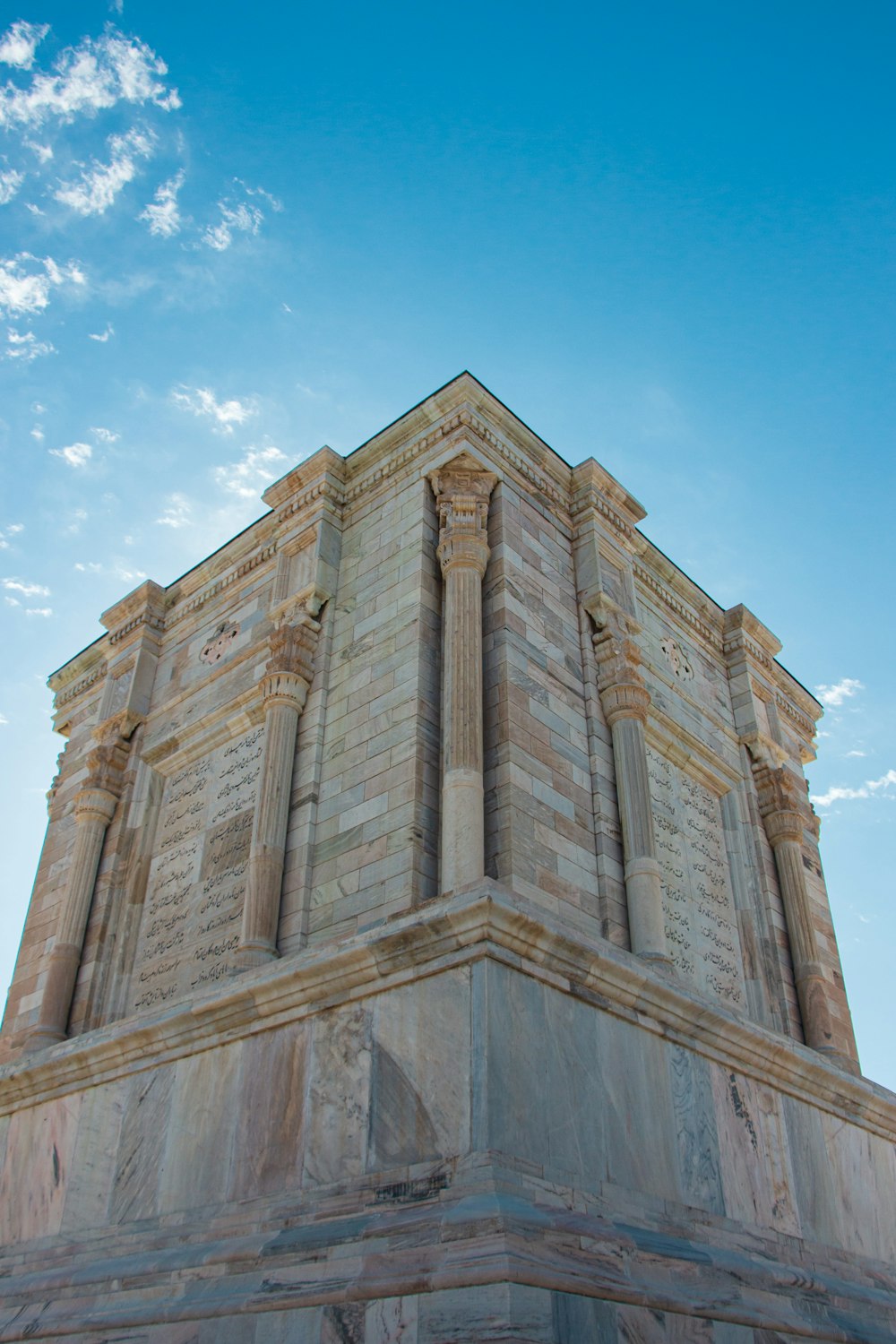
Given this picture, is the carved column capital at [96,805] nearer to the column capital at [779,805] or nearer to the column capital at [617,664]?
the column capital at [617,664]

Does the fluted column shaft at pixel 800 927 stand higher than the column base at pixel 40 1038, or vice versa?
the fluted column shaft at pixel 800 927

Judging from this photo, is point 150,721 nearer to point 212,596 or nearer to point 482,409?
point 212,596

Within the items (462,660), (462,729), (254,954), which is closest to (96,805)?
(254,954)

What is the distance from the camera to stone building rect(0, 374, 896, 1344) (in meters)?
6.27

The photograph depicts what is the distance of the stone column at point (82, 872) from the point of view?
42.5 ft

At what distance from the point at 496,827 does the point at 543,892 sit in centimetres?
71

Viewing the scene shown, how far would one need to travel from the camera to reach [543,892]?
10219 millimetres

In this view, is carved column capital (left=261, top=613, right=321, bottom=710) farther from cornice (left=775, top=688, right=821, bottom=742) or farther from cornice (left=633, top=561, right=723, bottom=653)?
cornice (left=775, top=688, right=821, bottom=742)

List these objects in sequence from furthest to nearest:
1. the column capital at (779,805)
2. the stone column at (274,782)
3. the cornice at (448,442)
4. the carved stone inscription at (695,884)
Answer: the column capital at (779,805) < the cornice at (448,442) < the carved stone inscription at (695,884) < the stone column at (274,782)

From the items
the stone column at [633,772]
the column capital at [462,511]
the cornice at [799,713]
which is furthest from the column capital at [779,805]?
the column capital at [462,511]

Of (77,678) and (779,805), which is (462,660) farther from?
(77,678)

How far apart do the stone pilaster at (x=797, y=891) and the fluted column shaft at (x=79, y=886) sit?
8.48 metres

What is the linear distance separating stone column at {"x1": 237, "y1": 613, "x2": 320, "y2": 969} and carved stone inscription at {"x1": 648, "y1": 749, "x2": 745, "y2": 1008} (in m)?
4.22

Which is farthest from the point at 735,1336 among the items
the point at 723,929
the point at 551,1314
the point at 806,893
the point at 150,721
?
the point at 150,721
